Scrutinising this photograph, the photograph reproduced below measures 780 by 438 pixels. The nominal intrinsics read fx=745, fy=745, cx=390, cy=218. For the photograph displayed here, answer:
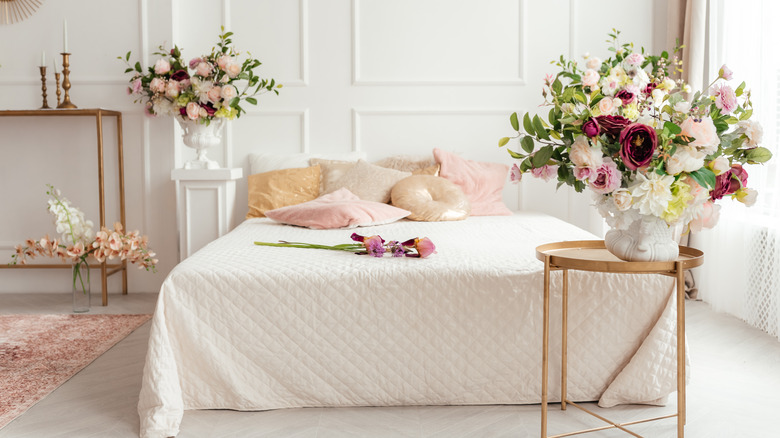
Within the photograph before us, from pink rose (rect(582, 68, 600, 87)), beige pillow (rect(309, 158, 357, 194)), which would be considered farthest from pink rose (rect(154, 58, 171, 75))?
pink rose (rect(582, 68, 600, 87))

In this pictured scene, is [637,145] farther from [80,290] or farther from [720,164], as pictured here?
[80,290]

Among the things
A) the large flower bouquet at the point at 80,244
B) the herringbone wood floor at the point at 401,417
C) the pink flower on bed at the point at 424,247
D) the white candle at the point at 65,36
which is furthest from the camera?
the white candle at the point at 65,36

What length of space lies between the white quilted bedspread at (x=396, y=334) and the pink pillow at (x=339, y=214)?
1.04m

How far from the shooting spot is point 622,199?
1.99m

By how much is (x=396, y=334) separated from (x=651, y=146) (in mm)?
1020

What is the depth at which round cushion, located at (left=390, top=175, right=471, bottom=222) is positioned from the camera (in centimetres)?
381

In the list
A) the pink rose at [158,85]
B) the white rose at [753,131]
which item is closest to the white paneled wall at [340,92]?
the pink rose at [158,85]

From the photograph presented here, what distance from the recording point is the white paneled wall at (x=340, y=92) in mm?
4496

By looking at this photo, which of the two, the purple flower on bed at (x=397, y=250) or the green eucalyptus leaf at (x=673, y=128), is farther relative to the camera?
the purple flower on bed at (x=397, y=250)

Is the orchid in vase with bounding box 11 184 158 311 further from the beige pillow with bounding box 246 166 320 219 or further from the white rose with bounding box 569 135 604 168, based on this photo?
the white rose with bounding box 569 135 604 168

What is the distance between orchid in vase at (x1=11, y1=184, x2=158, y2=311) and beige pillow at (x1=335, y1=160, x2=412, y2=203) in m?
1.15

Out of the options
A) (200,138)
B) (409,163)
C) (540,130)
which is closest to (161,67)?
(200,138)

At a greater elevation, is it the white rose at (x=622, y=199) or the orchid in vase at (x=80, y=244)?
the white rose at (x=622, y=199)

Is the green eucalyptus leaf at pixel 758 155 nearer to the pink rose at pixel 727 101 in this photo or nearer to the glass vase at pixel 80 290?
the pink rose at pixel 727 101
